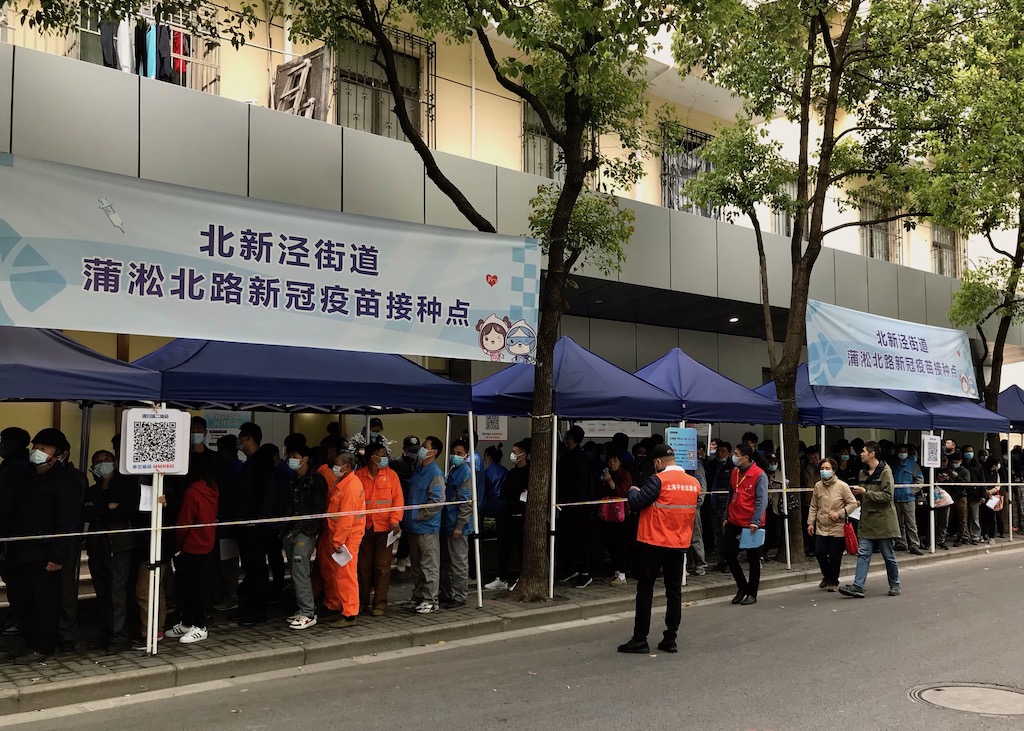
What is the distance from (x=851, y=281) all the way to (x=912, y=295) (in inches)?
111

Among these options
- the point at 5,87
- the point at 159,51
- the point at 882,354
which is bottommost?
the point at 882,354

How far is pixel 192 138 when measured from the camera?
11.4 meters

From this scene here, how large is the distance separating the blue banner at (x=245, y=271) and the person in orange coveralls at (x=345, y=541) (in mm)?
1411

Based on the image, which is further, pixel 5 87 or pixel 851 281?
pixel 851 281

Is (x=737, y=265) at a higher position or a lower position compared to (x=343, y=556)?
higher

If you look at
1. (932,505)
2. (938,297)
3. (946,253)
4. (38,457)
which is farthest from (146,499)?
(946,253)

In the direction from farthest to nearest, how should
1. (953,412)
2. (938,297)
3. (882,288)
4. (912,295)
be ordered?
1. (938,297)
2. (912,295)
3. (882,288)
4. (953,412)

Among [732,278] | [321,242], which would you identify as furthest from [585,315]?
[321,242]

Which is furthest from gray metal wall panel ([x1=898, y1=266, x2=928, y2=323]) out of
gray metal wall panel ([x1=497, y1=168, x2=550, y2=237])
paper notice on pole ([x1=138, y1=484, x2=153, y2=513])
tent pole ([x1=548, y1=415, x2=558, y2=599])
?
paper notice on pole ([x1=138, y1=484, x2=153, y2=513])

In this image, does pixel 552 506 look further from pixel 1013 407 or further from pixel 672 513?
pixel 1013 407

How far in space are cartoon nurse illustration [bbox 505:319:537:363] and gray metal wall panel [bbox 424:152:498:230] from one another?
4180mm

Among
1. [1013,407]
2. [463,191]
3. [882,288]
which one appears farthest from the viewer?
[882,288]

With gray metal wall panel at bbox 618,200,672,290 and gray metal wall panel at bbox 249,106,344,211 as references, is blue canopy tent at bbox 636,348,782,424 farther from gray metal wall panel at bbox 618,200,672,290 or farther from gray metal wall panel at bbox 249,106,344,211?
gray metal wall panel at bbox 249,106,344,211

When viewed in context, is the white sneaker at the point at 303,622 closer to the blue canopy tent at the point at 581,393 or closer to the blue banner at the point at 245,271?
the blue banner at the point at 245,271
